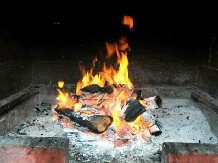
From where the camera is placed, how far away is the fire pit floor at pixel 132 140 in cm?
228

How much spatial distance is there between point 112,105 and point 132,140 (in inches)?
22.2

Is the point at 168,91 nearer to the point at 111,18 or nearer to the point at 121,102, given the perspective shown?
the point at 121,102

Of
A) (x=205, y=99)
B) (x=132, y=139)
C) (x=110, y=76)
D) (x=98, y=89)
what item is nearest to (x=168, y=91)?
(x=205, y=99)

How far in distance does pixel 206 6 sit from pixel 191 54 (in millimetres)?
702

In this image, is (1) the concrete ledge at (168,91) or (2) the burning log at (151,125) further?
(1) the concrete ledge at (168,91)

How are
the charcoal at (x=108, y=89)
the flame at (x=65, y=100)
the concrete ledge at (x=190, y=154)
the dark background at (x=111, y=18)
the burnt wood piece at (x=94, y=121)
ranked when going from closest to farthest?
the concrete ledge at (x=190, y=154) < the burnt wood piece at (x=94, y=121) < the flame at (x=65, y=100) < the charcoal at (x=108, y=89) < the dark background at (x=111, y=18)

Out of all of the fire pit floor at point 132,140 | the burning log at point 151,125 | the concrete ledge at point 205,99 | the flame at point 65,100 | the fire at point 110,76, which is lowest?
the fire pit floor at point 132,140

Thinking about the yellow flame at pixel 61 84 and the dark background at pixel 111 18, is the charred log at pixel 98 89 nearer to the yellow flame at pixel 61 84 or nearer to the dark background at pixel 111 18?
the yellow flame at pixel 61 84

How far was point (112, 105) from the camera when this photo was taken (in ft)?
9.70

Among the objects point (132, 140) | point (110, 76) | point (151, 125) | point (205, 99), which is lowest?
point (132, 140)

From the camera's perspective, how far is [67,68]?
376cm

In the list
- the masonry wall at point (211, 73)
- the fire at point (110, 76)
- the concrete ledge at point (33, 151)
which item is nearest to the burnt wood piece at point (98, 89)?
the fire at point (110, 76)

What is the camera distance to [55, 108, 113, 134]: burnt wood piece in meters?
2.59

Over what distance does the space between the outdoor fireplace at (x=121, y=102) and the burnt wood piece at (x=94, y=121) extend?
11 millimetres
